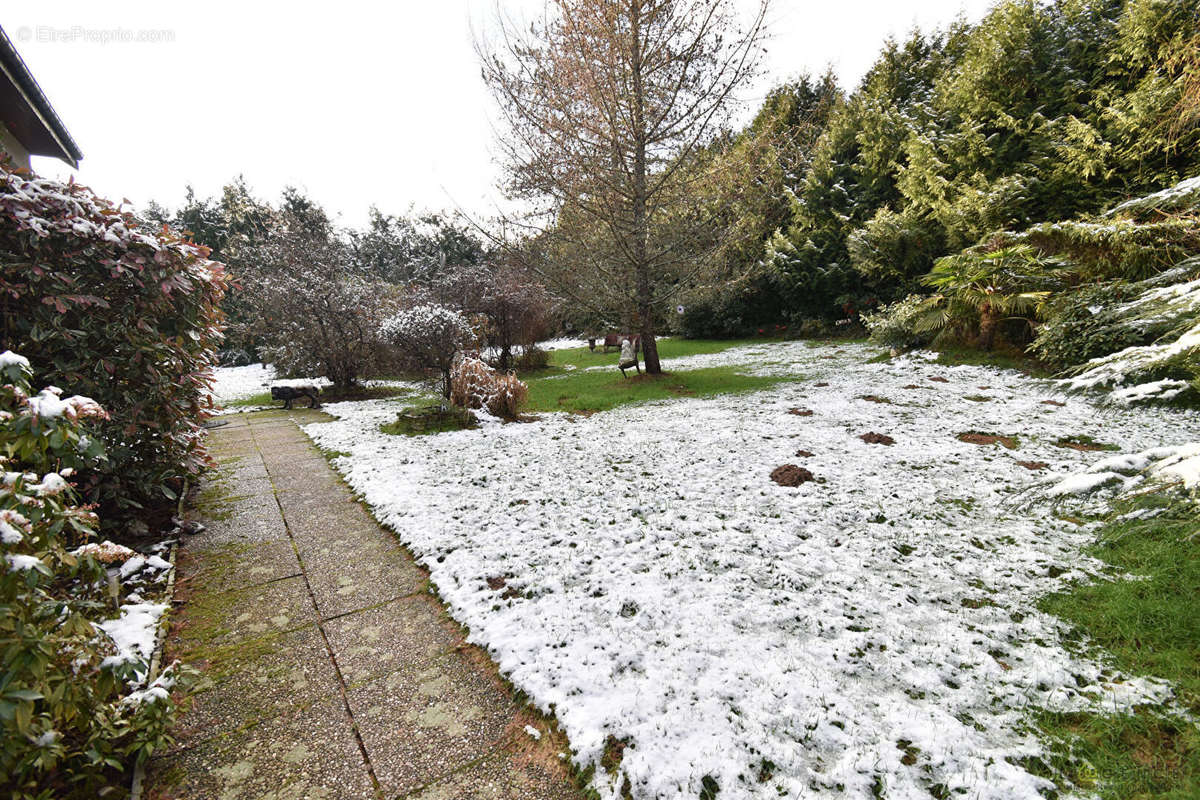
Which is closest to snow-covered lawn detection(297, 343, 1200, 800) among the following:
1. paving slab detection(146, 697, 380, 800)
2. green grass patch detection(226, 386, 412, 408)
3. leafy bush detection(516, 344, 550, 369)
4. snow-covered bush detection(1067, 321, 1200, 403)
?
snow-covered bush detection(1067, 321, 1200, 403)

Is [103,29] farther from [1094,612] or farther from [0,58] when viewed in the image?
[1094,612]

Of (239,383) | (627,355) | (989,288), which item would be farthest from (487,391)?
(239,383)

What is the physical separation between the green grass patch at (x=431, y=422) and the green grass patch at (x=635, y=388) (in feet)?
4.62

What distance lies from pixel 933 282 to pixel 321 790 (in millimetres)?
11356

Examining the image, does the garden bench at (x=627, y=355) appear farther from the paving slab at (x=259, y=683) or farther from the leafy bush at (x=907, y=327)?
the paving slab at (x=259, y=683)

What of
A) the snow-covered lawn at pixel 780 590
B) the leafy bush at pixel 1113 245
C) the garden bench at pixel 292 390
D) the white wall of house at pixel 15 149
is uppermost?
the white wall of house at pixel 15 149

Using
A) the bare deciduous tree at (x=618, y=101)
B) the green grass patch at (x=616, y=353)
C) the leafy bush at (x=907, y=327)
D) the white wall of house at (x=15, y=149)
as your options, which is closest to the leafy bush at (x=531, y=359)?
the green grass patch at (x=616, y=353)

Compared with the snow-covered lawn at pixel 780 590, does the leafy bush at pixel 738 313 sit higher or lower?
higher

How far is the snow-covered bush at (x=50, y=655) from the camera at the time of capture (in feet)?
3.90

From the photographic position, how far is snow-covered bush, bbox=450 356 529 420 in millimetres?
7039

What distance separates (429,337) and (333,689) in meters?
6.12

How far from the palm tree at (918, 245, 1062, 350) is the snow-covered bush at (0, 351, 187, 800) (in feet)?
34.9

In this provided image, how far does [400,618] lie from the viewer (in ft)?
8.07

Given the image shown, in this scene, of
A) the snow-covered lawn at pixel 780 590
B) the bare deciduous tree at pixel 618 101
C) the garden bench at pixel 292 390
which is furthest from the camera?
the garden bench at pixel 292 390
